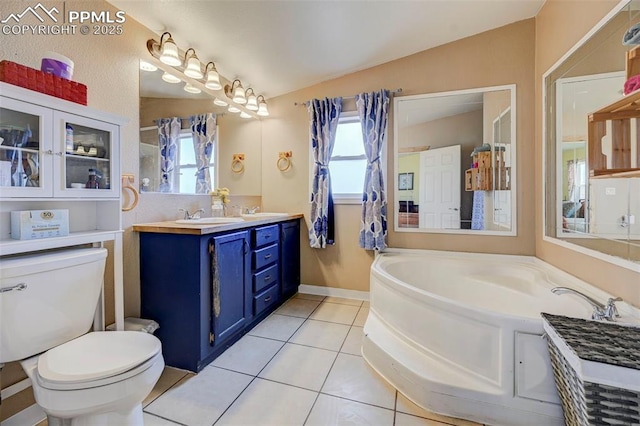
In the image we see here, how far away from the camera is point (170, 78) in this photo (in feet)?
7.25

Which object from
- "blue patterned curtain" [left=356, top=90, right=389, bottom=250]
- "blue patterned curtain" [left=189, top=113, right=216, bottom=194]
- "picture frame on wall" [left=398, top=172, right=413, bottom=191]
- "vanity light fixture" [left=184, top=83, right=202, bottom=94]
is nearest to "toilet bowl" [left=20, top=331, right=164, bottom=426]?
"blue patterned curtain" [left=189, top=113, right=216, bottom=194]

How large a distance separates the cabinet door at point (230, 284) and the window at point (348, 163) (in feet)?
4.31

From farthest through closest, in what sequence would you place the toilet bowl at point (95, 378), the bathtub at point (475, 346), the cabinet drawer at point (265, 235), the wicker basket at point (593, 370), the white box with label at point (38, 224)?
the cabinet drawer at point (265, 235) → the bathtub at point (475, 346) → the white box with label at point (38, 224) → the toilet bowl at point (95, 378) → the wicker basket at point (593, 370)

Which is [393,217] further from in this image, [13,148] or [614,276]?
[13,148]

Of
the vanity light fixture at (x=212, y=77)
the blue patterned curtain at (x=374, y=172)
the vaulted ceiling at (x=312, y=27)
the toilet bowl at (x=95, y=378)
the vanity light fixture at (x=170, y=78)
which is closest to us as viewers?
the toilet bowl at (x=95, y=378)

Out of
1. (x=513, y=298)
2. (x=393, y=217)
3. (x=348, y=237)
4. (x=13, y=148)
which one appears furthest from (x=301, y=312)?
(x=13, y=148)

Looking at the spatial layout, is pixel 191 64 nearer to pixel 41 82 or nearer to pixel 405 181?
pixel 41 82

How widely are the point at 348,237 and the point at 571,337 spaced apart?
2.17 m

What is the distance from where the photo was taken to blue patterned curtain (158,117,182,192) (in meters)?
2.17

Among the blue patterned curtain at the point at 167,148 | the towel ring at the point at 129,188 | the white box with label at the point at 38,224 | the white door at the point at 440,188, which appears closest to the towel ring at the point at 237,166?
the blue patterned curtain at the point at 167,148

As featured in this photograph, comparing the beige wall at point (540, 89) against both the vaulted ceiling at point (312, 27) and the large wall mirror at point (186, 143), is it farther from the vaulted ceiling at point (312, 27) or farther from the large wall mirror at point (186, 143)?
the large wall mirror at point (186, 143)

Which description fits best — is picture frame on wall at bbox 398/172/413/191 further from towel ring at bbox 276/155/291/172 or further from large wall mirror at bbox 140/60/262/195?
large wall mirror at bbox 140/60/262/195

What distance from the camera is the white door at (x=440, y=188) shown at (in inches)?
107

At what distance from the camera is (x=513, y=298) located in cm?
220
